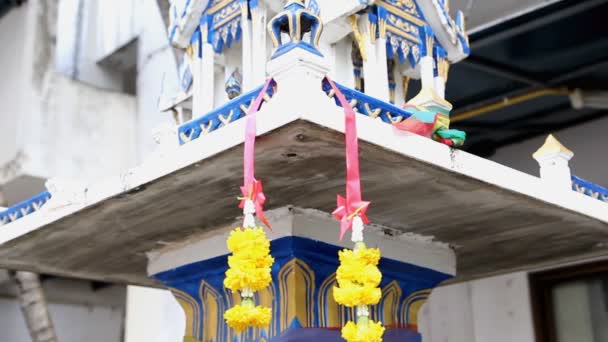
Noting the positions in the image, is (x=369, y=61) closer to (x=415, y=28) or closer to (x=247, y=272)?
(x=415, y=28)

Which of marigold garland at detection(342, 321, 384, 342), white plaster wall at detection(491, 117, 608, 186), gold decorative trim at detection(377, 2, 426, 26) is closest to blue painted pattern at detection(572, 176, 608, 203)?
gold decorative trim at detection(377, 2, 426, 26)

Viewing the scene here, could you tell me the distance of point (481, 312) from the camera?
8.10 m

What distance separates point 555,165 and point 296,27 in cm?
189

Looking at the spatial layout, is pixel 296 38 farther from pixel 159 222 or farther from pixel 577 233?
pixel 577 233

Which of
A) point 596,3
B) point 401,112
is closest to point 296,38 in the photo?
point 401,112

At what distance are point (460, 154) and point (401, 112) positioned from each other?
354mm

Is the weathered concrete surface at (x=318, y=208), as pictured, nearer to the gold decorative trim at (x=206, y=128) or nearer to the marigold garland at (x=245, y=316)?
the gold decorative trim at (x=206, y=128)

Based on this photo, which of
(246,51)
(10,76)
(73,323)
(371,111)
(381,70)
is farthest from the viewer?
(73,323)

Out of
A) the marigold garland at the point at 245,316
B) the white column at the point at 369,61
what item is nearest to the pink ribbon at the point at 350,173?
the marigold garland at the point at 245,316

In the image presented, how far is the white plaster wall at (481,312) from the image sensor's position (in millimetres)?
7758

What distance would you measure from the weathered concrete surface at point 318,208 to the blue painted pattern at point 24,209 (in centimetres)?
16

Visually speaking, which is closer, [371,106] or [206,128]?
[371,106]

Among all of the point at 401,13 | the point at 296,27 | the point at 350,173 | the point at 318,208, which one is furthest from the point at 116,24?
the point at 350,173

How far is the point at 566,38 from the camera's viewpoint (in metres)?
7.11
